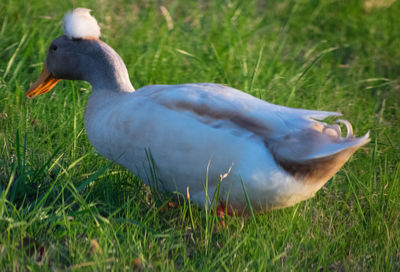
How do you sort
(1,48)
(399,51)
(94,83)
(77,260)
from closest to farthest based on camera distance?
(77,260) → (94,83) → (1,48) → (399,51)

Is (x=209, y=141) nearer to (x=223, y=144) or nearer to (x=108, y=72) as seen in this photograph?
(x=223, y=144)

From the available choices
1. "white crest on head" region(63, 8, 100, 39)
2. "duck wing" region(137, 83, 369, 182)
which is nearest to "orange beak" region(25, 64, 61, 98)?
"white crest on head" region(63, 8, 100, 39)

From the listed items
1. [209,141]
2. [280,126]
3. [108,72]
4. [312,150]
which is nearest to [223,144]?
[209,141]

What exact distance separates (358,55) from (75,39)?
9.42 feet

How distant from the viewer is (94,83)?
313cm

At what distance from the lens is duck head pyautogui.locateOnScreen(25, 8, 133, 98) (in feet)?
10.1

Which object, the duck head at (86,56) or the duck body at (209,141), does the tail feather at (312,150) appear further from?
the duck head at (86,56)

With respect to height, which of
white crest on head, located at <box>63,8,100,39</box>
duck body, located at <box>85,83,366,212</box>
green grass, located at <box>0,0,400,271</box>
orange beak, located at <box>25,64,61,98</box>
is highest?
white crest on head, located at <box>63,8,100,39</box>

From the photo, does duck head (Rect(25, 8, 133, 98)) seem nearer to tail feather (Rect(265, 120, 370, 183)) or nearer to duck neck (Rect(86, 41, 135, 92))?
duck neck (Rect(86, 41, 135, 92))

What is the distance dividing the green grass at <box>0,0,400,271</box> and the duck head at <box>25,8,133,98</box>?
33 centimetres

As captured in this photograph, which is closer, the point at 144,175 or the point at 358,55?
the point at 144,175

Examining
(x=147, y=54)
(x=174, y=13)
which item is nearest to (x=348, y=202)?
(x=147, y=54)

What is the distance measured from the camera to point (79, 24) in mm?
3107

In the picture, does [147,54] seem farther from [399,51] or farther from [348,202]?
[399,51]
